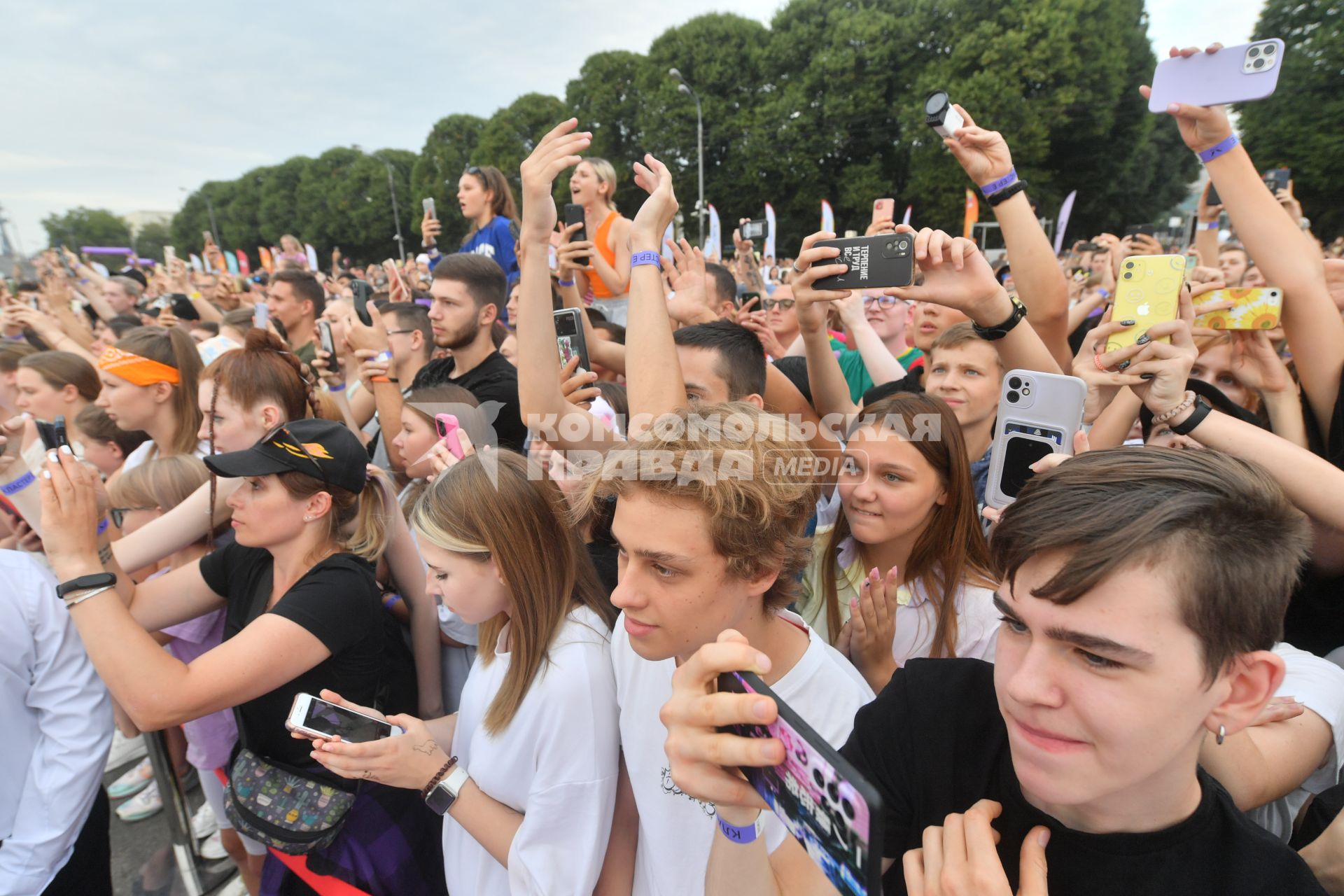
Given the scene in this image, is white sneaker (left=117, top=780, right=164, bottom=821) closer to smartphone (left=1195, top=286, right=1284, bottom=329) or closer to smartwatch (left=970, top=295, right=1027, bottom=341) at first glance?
smartwatch (left=970, top=295, right=1027, bottom=341)

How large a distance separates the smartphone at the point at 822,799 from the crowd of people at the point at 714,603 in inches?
1.0

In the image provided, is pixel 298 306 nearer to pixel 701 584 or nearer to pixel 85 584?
pixel 85 584

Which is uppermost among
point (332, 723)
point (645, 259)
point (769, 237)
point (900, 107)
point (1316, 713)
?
point (900, 107)

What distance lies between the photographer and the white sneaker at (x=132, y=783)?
3.64m

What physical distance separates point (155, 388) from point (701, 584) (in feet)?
10.9

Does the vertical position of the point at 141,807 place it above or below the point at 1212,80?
below

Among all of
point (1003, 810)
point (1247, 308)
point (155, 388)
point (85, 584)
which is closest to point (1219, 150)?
point (1247, 308)

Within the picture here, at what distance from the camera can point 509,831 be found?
173 cm

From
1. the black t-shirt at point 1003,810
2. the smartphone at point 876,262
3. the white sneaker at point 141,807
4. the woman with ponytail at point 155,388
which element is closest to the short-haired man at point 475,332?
the woman with ponytail at point 155,388

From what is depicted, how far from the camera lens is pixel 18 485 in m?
2.53

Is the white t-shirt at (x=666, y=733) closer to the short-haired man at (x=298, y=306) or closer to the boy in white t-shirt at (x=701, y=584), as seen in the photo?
the boy in white t-shirt at (x=701, y=584)

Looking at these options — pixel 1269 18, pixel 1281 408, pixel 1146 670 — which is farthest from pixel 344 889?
pixel 1269 18

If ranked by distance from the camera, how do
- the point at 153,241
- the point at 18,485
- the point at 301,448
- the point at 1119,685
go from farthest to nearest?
the point at 153,241 → the point at 18,485 → the point at 301,448 → the point at 1119,685

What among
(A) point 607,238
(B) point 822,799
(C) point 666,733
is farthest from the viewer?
(A) point 607,238
